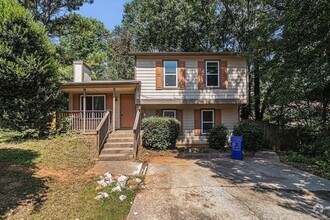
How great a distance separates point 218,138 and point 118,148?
5045mm

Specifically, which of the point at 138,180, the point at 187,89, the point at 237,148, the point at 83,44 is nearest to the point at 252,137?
the point at 237,148

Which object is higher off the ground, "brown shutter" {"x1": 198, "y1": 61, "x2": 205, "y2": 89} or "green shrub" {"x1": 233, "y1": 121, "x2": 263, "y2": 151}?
"brown shutter" {"x1": 198, "y1": 61, "x2": 205, "y2": 89}

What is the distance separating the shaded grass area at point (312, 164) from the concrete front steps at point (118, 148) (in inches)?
251

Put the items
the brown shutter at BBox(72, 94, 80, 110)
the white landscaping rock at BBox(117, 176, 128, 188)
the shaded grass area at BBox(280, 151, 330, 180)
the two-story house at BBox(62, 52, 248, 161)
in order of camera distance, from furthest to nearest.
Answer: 1. the brown shutter at BBox(72, 94, 80, 110)
2. the two-story house at BBox(62, 52, 248, 161)
3. the shaded grass area at BBox(280, 151, 330, 180)
4. the white landscaping rock at BBox(117, 176, 128, 188)

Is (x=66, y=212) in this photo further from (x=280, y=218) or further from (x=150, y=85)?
(x=150, y=85)

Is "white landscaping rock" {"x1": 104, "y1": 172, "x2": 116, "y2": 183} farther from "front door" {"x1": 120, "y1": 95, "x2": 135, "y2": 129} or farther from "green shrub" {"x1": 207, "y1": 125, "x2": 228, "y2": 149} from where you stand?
"front door" {"x1": 120, "y1": 95, "x2": 135, "y2": 129}

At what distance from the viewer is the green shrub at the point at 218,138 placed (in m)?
10.5

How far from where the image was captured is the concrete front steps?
794 centimetres

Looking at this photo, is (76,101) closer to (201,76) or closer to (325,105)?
(201,76)

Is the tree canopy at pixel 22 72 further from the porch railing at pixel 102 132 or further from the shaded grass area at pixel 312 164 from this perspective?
the shaded grass area at pixel 312 164

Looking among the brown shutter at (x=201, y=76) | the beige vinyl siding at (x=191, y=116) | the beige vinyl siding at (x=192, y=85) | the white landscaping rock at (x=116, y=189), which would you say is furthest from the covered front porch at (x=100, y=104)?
the white landscaping rock at (x=116, y=189)

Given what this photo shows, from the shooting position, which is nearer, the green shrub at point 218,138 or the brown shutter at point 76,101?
the green shrub at point 218,138

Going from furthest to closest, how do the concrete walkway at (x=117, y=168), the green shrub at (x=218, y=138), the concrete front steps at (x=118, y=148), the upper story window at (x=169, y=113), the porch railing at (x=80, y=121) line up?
the upper story window at (x=169, y=113), the porch railing at (x=80, y=121), the green shrub at (x=218, y=138), the concrete front steps at (x=118, y=148), the concrete walkway at (x=117, y=168)

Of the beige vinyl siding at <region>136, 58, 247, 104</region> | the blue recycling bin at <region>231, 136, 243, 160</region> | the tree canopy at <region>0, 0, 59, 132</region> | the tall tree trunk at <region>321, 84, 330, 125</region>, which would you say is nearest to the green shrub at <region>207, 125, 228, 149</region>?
the blue recycling bin at <region>231, 136, 243, 160</region>
